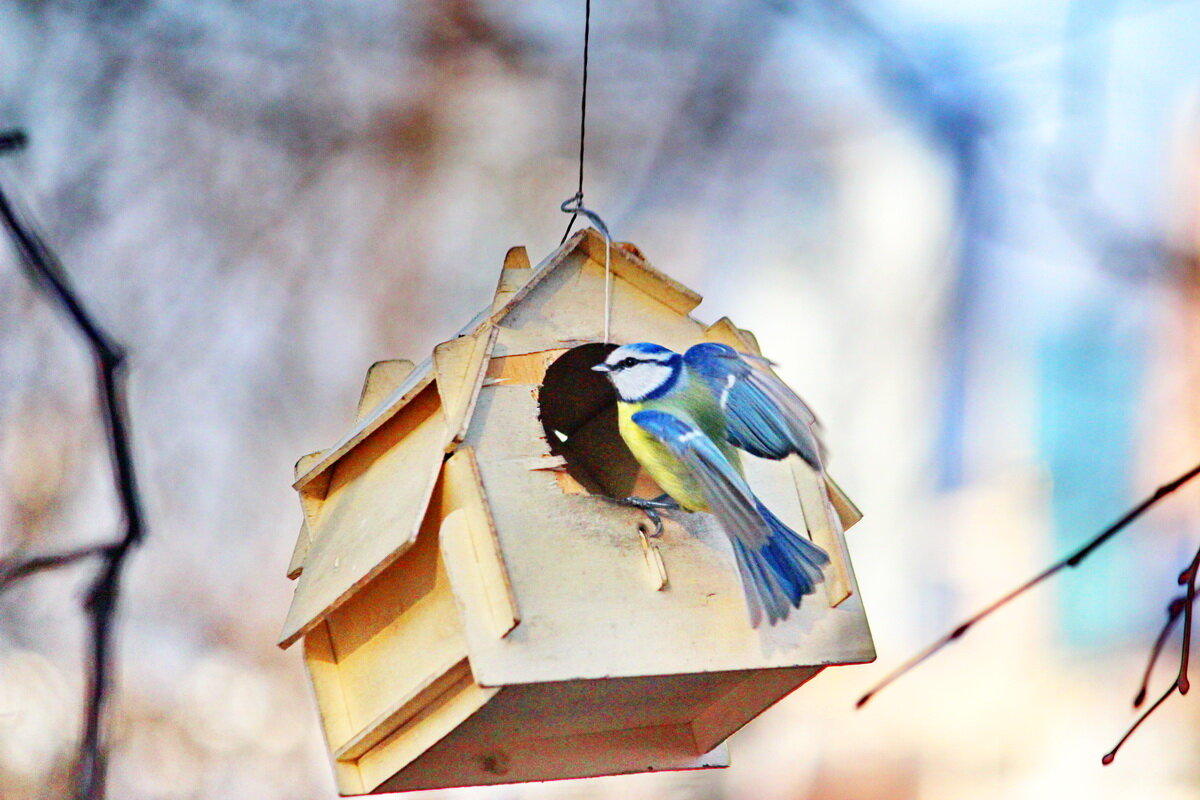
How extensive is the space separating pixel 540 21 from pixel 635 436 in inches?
50.2

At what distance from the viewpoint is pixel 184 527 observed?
210cm

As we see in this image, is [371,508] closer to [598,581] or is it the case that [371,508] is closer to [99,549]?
[598,581]

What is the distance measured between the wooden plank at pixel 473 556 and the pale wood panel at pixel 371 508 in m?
0.03

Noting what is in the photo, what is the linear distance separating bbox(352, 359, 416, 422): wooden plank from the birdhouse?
7cm

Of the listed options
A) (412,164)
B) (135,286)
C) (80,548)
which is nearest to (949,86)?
(412,164)

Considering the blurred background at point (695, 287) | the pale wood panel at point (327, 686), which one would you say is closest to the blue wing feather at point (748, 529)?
the pale wood panel at point (327, 686)

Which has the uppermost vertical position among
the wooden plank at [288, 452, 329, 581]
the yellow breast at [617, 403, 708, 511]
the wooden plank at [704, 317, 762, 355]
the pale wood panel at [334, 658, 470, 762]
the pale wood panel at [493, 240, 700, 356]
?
the pale wood panel at [493, 240, 700, 356]

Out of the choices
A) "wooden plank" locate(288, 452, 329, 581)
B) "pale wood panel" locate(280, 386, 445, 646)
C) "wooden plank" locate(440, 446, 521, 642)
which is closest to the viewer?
"wooden plank" locate(440, 446, 521, 642)

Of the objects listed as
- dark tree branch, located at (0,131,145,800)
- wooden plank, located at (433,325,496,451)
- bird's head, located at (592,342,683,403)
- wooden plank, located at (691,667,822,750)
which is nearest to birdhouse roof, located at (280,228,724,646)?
wooden plank, located at (433,325,496,451)

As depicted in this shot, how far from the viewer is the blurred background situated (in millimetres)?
2082

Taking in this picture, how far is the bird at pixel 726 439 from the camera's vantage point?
1.11 m

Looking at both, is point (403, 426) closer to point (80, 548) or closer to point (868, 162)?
point (80, 548)

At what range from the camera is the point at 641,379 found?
1.19 m

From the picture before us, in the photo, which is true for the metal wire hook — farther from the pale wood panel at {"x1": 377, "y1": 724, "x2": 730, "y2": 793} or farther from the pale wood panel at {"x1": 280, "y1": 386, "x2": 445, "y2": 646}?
the pale wood panel at {"x1": 377, "y1": 724, "x2": 730, "y2": 793}
